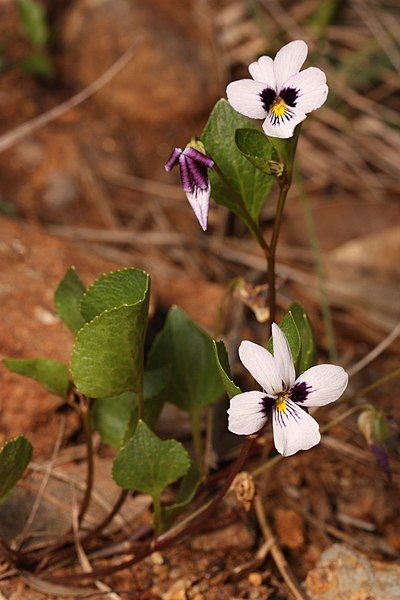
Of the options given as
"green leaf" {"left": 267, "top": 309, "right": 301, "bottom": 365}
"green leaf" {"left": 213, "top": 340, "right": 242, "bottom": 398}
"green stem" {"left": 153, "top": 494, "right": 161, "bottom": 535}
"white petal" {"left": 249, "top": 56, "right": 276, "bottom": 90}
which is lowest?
"green stem" {"left": 153, "top": 494, "right": 161, "bottom": 535}

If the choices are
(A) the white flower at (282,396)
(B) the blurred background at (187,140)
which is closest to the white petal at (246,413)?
(A) the white flower at (282,396)

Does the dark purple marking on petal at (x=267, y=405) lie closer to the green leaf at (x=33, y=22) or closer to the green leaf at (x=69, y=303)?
the green leaf at (x=69, y=303)

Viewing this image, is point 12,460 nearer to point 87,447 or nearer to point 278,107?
point 87,447

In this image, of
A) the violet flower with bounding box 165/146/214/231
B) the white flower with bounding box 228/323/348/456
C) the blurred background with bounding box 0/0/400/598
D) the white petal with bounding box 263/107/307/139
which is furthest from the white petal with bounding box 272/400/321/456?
the blurred background with bounding box 0/0/400/598

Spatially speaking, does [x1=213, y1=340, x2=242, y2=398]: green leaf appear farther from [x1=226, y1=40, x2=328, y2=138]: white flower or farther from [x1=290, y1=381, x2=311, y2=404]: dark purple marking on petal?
[x1=226, y1=40, x2=328, y2=138]: white flower

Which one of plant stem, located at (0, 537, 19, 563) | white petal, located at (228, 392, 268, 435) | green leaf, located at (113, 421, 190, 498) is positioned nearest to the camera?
white petal, located at (228, 392, 268, 435)
